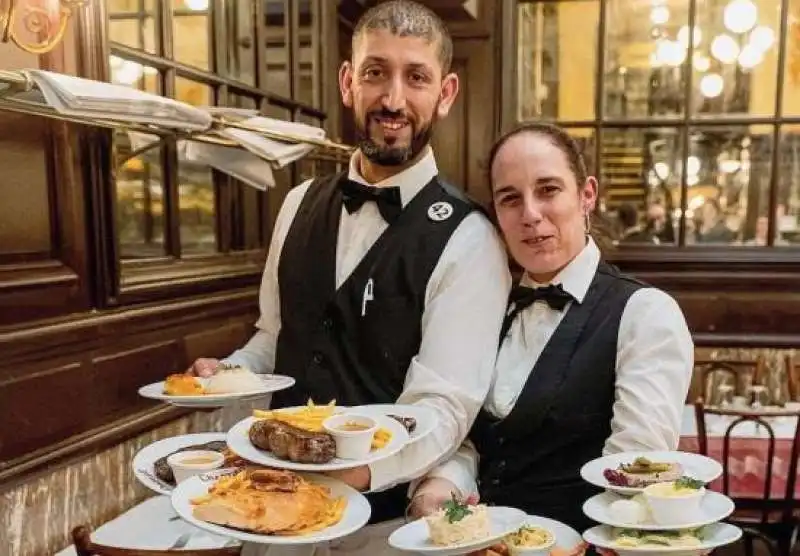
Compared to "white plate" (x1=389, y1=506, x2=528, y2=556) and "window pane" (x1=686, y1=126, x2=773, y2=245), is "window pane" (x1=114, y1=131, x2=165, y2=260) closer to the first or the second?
"white plate" (x1=389, y1=506, x2=528, y2=556)

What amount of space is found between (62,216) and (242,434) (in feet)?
3.02

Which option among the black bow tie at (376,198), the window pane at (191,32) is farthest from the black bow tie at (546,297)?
the window pane at (191,32)

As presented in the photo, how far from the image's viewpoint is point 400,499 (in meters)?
1.63

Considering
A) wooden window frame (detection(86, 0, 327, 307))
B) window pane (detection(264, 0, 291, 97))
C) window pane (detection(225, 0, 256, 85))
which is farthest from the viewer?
window pane (detection(264, 0, 291, 97))

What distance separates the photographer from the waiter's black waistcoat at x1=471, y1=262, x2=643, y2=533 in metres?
1.47

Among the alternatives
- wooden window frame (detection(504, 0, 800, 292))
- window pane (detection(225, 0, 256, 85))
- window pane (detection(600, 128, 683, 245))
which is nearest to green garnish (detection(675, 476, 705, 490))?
window pane (detection(225, 0, 256, 85))

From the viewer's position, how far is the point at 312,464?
1147mm

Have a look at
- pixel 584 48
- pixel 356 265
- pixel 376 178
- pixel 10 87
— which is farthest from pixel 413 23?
pixel 584 48

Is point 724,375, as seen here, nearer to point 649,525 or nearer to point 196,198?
point 196,198

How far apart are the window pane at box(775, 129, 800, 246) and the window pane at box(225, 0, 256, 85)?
9.34 feet

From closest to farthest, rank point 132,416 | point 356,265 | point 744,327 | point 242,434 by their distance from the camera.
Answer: point 242,434, point 356,265, point 132,416, point 744,327

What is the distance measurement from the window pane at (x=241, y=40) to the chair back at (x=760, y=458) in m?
2.09

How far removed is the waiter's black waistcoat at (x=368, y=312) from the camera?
5.24 feet

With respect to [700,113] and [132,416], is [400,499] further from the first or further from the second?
[700,113]
